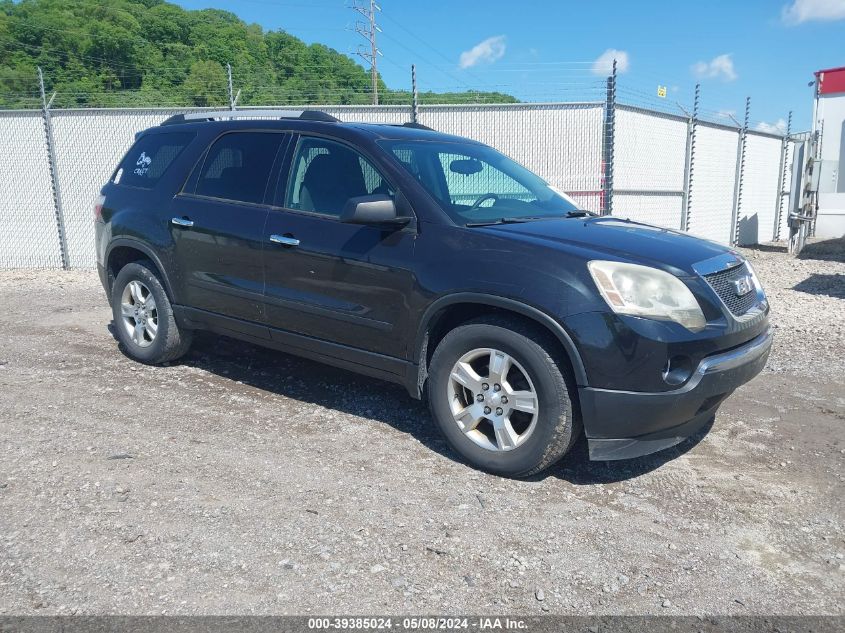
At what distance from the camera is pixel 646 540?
3186mm

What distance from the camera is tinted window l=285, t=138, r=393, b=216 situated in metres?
4.31

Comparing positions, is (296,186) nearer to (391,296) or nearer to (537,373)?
(391,296)

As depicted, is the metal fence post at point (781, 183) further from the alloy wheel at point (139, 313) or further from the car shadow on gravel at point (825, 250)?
the alloy wheel at point (139, 313)

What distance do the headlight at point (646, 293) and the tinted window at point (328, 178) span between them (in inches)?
57.5

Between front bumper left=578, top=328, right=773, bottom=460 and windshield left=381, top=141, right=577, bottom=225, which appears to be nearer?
front bumper left=578, top=328, right=773, bottom=460

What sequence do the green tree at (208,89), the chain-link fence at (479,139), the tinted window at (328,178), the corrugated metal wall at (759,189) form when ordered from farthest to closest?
the corrugated metal wall at (759,189) → the green tree at (208,89) → the chain-link fence at (479,139) → the tinted window at (328,178)

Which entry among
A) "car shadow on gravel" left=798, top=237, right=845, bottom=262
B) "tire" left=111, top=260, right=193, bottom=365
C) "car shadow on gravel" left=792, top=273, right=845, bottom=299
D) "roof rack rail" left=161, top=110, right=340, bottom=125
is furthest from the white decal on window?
"car shadow on gravel" left=798, top=237, right=845, bottom=262

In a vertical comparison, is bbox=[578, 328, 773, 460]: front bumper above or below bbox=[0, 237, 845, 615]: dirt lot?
above

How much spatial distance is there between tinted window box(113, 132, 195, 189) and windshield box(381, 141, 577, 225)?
2.02 metres

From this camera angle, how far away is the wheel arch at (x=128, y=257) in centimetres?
533

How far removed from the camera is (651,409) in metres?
3.36

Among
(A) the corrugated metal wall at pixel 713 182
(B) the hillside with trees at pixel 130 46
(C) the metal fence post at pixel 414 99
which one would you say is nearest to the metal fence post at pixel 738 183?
(A) the corrugated metal wall at pixel 713 182

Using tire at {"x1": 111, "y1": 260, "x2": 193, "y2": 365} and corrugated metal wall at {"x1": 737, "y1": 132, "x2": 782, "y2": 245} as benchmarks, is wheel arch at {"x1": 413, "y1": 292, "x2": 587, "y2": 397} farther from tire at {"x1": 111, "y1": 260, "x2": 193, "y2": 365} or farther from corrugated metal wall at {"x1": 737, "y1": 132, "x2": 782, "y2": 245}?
corrugated metal wall at {"x1": 737, "y1": 132, "x2": 782, "y2": 245}

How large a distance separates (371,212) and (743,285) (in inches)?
82.6
